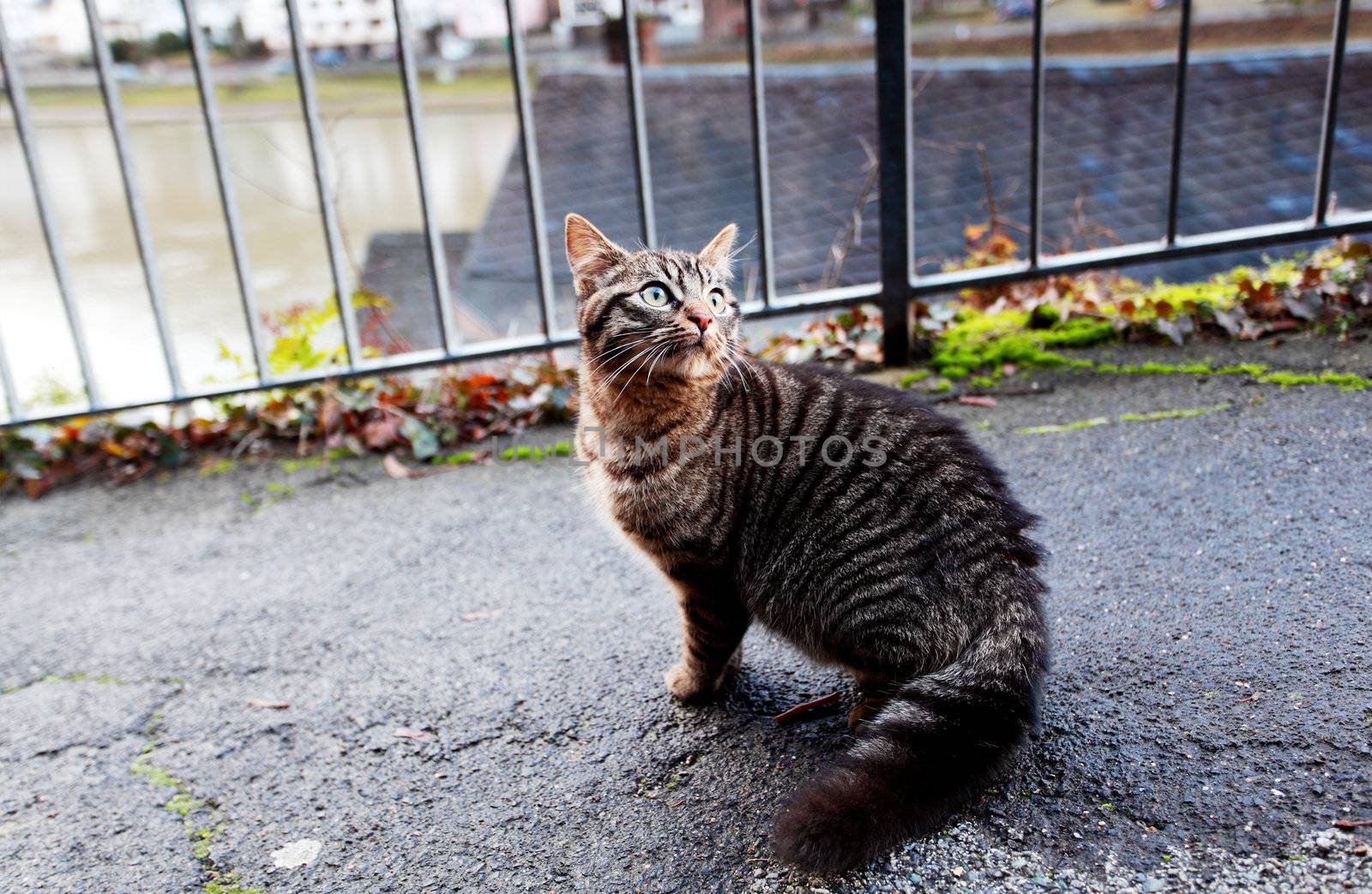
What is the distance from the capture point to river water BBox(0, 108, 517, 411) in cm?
448

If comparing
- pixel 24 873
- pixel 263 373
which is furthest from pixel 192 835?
pixel 263 373

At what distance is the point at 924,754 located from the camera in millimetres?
Answer: 1635

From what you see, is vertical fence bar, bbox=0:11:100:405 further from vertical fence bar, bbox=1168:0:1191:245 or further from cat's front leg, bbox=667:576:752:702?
vertical fence bar, bbox=1168:0:1191:245

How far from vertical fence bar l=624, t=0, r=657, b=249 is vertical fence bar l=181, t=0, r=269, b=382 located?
1.48 metres

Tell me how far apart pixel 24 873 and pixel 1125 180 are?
367 inches

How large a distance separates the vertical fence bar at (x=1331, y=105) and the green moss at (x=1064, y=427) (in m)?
1.25

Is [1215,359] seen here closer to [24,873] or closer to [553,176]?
[24,873]

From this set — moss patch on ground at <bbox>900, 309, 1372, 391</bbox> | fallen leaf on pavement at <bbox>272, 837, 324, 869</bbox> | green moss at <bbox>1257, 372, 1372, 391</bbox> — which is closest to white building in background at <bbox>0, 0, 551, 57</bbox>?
moss patch on ground at <bbox>900, 309, 1372, 391</bbox>

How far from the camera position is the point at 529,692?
235 cm

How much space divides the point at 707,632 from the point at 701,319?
27.4 inches

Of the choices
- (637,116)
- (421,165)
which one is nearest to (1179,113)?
(637,116)

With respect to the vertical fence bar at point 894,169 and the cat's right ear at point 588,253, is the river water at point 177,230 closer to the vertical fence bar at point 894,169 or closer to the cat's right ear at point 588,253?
the cat's right ear at point 588,253

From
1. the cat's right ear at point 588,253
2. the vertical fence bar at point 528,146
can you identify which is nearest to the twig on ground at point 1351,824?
the cat's right ear at point 588,253

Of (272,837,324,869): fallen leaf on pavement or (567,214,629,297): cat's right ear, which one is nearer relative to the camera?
(272,837,324,869): fallen leaf on pavement
